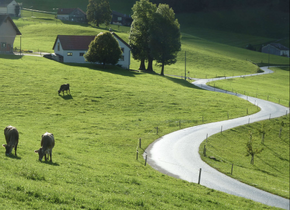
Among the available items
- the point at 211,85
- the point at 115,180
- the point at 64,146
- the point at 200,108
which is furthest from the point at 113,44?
the point at 115,180

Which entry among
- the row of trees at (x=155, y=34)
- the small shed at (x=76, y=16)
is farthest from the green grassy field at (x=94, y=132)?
the small shed at (x=76, y=16)

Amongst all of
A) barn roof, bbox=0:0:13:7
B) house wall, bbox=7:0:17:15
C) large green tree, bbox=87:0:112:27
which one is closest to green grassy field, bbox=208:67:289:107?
large green tree, bbox=87:0:112:27

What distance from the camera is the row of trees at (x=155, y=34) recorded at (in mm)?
91062

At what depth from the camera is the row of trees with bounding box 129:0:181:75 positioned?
9106cm

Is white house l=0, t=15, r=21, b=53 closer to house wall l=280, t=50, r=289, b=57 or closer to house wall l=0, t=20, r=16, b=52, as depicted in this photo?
house wall l=0, t=20, r=16, b=52

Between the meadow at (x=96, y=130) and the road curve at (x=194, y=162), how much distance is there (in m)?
1.65

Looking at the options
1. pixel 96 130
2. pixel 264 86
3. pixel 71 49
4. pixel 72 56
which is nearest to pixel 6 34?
pixel 71 49

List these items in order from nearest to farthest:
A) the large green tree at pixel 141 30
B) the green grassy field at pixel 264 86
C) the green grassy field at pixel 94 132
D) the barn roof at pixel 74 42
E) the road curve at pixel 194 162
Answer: the green grassy field at pixel 94 132
the road curve at pixel 194 162
the green grassy field at pixel 264 86
the barn roof at pixel 74 42
the large green tree at pixel 141 30

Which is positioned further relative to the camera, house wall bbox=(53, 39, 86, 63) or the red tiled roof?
the red tiled roof

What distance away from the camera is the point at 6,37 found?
88.4 meters

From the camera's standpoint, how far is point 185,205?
62.4 ft

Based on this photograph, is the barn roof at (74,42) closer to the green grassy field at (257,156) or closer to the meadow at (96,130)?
the meadow at (96,130)

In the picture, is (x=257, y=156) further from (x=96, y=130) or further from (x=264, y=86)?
(x=264, y=86)

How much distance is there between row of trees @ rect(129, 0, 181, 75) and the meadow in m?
11.5
